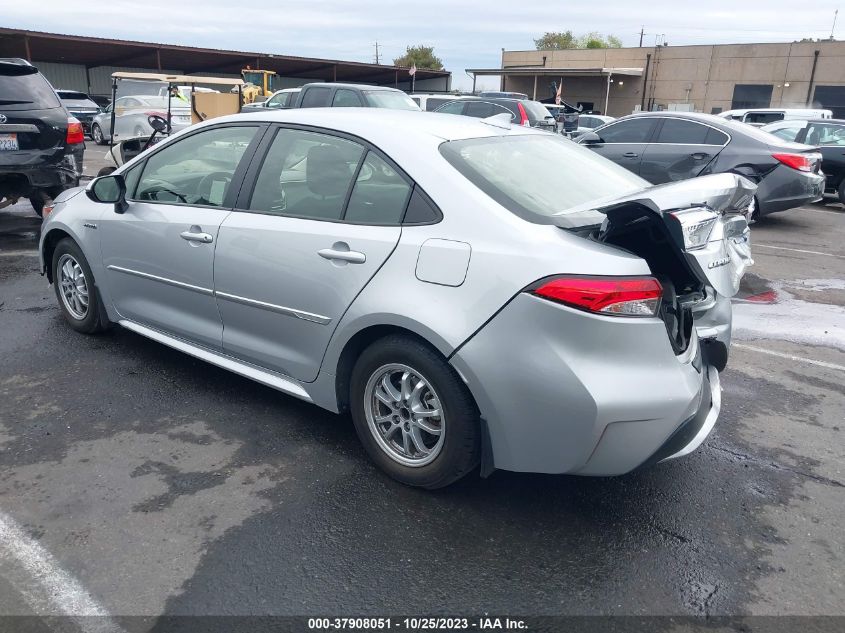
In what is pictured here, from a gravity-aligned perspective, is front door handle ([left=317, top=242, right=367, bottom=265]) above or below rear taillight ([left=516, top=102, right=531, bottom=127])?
above

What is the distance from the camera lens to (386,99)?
48.2 feet

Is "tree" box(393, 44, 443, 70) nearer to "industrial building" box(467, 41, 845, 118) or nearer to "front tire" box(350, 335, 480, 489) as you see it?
"industrial building" box(467, 41, 845, 118)

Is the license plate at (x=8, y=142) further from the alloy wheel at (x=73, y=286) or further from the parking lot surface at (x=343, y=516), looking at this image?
the parking lot surface at (x=343, y=516)

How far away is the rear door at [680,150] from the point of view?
998 cm

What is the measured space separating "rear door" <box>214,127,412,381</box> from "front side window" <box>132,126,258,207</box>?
0.23 meters

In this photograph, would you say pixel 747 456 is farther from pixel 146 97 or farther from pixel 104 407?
pixel 146 97

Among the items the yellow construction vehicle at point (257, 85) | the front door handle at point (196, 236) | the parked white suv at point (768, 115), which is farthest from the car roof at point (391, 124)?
the yellow construction vehicle at point (257, 85)

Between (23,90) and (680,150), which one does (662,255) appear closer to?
(23,90)

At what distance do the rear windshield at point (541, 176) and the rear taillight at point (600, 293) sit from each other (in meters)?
0.33

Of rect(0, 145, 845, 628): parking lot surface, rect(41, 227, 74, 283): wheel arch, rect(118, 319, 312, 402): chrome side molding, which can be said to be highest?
rect(41, 227, 74, 283): wheel arch

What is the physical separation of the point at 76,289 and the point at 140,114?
15.5 meters

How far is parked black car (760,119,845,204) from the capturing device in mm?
12961

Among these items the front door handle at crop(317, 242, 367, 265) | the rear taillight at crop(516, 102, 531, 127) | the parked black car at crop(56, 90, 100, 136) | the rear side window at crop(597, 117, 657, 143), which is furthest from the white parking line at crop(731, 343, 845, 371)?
the parked black car at crop(56, 90, 100, 136)

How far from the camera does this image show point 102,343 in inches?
196
